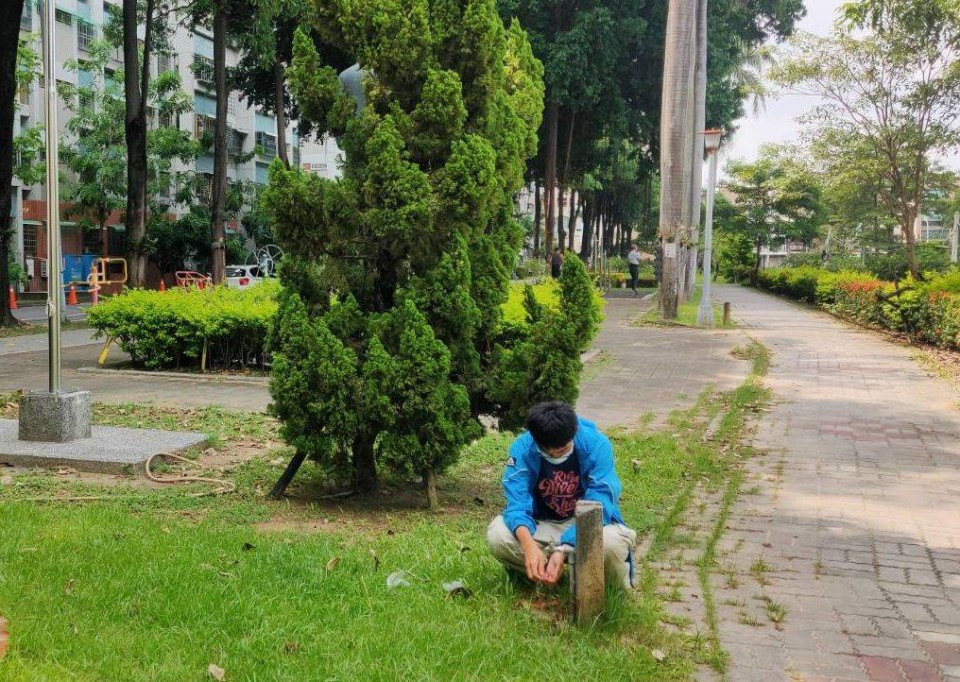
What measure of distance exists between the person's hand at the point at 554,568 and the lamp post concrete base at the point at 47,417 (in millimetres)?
4687

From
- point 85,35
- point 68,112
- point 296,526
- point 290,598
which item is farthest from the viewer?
point 85,35

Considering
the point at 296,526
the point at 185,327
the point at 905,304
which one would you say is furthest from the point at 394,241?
the point at 905,304

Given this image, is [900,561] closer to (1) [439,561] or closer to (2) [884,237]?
(1) [439,561]

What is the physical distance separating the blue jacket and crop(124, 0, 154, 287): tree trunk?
1834 cm

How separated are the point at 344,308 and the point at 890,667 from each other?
140 inches

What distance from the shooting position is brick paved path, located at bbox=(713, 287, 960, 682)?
13.9 feet

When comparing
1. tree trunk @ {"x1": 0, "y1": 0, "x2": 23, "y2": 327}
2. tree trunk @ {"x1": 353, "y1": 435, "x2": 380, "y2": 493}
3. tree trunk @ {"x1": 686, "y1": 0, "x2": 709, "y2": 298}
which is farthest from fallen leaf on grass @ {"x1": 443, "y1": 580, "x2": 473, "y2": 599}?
tree trunk @ {"x1": 686, "y1": 0, "x2": 709, "y2": 298}

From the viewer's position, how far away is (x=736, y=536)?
6.07 metres

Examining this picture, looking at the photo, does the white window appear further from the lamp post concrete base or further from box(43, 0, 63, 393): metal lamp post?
the lamp post concrete base

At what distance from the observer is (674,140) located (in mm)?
22391

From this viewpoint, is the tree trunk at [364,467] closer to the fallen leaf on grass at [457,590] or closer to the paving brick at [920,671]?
the fallen leaf on grass at [457,590]

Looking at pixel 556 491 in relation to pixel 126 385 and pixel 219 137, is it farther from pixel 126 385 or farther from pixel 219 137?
pixel 219 137

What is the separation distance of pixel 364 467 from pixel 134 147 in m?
17.9

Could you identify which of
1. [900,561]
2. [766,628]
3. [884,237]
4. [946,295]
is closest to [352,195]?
[766,628]
